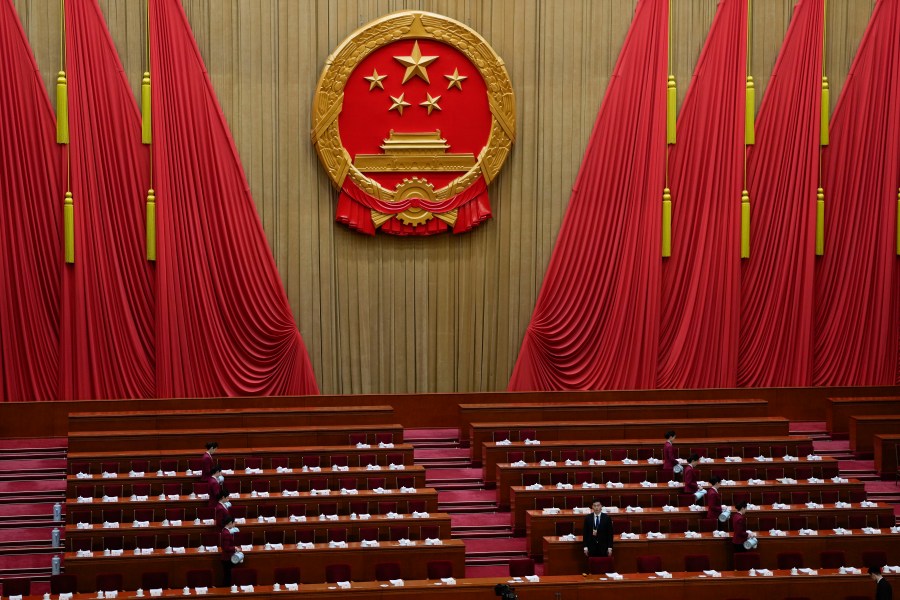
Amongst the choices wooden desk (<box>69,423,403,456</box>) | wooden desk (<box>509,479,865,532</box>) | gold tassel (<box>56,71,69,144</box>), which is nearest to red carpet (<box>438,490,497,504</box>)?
wooden desk (<box>509,479,865,532</box>)

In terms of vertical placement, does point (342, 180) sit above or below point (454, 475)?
above

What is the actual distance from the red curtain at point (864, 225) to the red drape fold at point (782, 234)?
5.9 inches

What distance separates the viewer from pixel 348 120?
27.9 feet

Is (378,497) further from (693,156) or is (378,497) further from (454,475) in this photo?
(693,156)

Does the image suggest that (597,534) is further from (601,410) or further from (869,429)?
(869,429)

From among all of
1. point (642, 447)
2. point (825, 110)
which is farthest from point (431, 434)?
point (825, 110)

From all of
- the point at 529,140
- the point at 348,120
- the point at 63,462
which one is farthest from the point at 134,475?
the point at 529,140

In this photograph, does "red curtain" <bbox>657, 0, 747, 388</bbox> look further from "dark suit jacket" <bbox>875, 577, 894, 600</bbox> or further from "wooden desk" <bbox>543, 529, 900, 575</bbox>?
"dark suit jacket" <bbox>875, 577, 894, 600</bbox>

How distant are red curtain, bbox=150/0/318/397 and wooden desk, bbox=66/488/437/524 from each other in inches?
57.2

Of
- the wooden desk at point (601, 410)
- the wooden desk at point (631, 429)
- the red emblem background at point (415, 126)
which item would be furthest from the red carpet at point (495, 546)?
the red emblem background at point (415, 126)

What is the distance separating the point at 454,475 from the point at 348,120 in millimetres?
2404

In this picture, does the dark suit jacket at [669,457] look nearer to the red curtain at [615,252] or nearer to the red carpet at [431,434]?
the red curtain at [615,252]

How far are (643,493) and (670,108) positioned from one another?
2.79 m

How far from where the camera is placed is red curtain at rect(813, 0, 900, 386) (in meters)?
8.95
